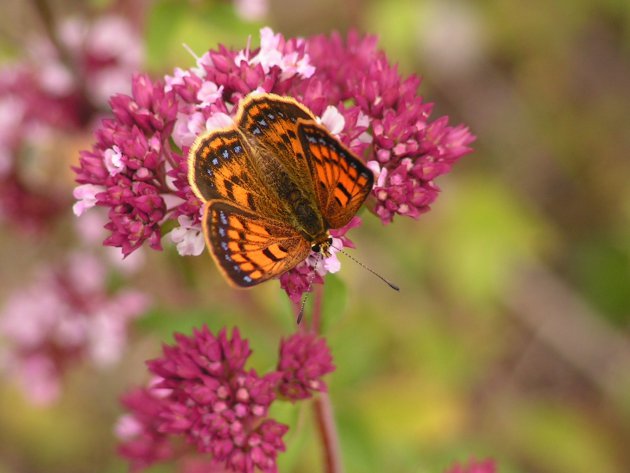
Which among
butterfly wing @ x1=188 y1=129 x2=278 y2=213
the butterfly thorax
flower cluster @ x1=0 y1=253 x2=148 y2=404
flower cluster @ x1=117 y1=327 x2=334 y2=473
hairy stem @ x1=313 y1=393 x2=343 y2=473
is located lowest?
flower cluster @ x1=0 y1=253 x2=148 y2=404

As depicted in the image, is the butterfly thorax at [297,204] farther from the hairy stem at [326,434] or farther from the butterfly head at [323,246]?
the hairy stem at [326,434]

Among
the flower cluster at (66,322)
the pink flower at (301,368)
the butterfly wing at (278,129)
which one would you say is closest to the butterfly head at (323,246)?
the butterfly wing at (278,129)

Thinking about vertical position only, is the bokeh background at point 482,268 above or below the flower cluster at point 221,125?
below

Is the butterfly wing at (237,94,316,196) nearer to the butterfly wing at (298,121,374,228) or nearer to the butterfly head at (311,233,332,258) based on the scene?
the butterfly wing at (298,121,374,228)

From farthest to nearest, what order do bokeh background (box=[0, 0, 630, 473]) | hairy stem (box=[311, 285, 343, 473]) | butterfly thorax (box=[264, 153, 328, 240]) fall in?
bokeh background (box=[0, 0, 630, 473]), hairy stem (box=[311, 285, 343, 473]), butterfly thorax (box=[264, 153, 328, 240])

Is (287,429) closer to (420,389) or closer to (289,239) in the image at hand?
(289,239)

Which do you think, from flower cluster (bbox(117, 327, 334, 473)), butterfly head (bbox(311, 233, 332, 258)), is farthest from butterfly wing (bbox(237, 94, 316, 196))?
flower cluster (bbox(117, 327, 334, 473))

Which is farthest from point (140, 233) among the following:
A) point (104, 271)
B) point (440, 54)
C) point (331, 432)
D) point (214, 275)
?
point (440, 54)
